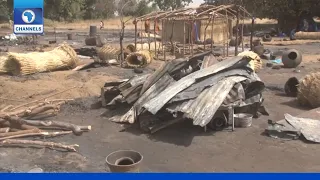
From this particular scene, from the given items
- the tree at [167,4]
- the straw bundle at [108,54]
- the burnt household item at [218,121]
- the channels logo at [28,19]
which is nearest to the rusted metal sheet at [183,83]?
the burnt household item at [218,121]

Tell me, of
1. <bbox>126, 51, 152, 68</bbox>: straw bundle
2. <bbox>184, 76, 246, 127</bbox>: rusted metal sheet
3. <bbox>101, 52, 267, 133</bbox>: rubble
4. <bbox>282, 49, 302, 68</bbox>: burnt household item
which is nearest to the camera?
<bbox>184, 76, 246, 127</bbox>: rusted metal sheet

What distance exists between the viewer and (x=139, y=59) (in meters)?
15.7

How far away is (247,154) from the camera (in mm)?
6480

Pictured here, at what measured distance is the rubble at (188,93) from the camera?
7395 millimetres

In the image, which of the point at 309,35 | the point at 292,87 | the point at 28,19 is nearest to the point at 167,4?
the point at 309,35

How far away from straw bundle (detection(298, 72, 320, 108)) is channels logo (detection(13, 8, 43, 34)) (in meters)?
11.4

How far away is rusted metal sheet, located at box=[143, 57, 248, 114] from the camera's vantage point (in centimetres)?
752

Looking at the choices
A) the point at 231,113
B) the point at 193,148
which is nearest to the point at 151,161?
the point at 193,148

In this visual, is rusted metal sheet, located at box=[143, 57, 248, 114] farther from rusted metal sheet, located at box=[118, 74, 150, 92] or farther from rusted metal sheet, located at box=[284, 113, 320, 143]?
rusted metal sheet, located at box=[284, 113, 320, 143]

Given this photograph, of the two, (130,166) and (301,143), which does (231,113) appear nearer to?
(301,143)

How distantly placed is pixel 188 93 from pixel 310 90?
3256 millimetres

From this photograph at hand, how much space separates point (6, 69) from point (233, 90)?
941 cm

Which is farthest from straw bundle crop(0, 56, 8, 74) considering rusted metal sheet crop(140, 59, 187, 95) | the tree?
the tree

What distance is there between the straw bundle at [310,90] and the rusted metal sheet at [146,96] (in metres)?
3.27
